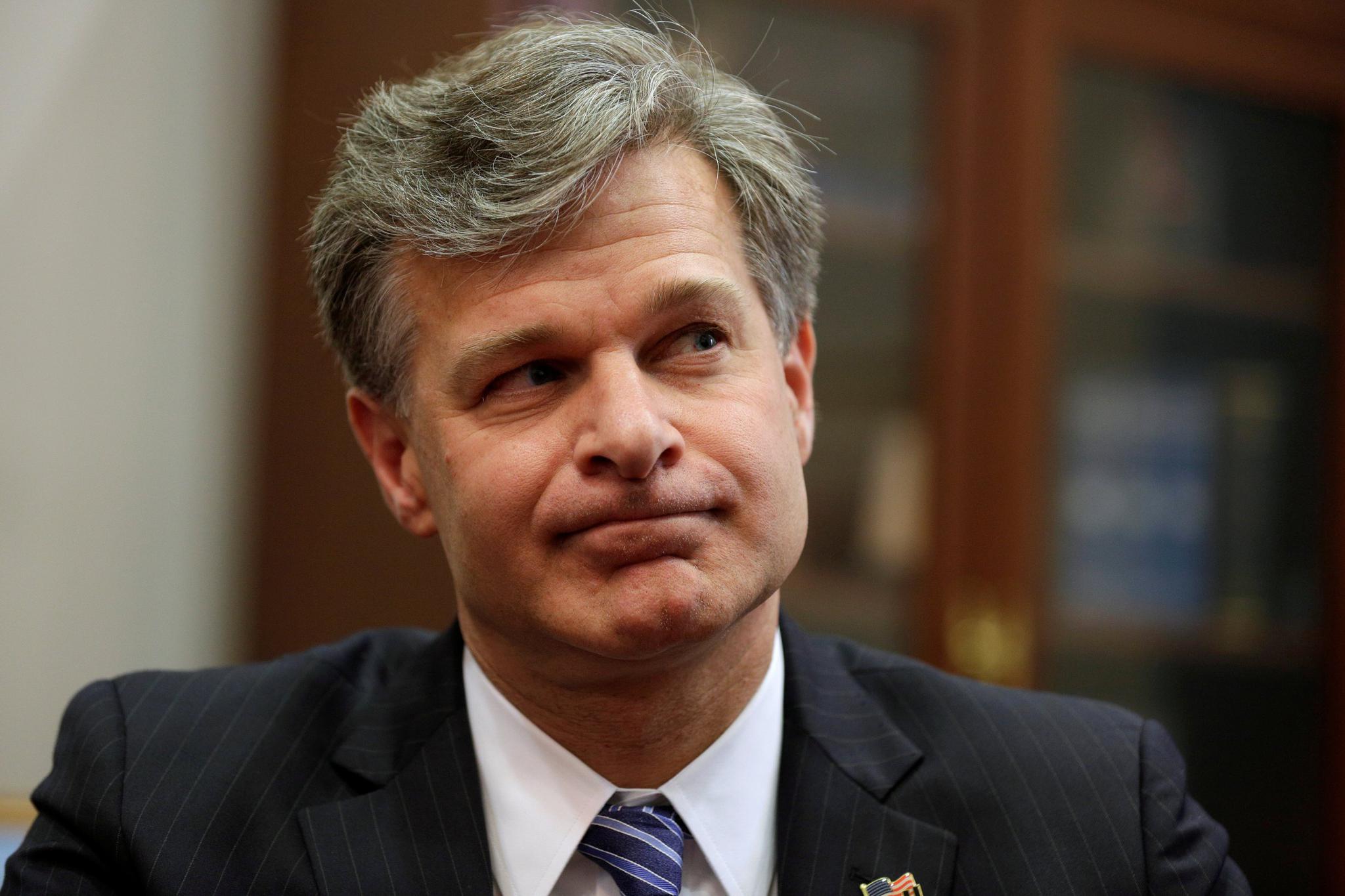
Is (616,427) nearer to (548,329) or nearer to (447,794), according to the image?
(548,329)

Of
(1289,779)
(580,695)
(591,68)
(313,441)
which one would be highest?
(591,68)

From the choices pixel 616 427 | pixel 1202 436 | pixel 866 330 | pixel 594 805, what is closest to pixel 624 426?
pixel 616 427

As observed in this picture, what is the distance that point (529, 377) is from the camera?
4.09 ft

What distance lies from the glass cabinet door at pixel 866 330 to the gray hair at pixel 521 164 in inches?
38.5

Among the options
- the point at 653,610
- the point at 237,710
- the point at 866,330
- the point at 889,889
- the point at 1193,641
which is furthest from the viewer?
the point at 1193,641

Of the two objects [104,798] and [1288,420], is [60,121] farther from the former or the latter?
[1288,420]

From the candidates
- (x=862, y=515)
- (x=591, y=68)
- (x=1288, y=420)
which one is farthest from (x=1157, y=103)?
(x=591, y=68)

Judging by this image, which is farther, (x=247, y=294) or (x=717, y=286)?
(x=247, y=294)

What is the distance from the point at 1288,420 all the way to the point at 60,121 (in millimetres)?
2477

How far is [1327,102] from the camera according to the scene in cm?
275

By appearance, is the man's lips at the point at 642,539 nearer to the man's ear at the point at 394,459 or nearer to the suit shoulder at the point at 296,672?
the man's ear at the point at 394,459

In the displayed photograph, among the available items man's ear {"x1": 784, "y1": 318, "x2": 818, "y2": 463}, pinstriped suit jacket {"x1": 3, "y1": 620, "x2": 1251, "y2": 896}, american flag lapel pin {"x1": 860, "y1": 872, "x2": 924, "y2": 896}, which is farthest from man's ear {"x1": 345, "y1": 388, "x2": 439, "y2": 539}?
american flag lapel pin {"x1": 860, "y1": 872, "x2": 924, "y2": 896}

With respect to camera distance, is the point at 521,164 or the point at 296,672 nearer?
the point at 521,164

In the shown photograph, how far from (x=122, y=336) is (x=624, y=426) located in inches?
57.4
